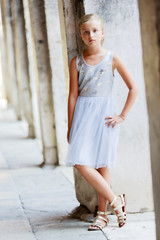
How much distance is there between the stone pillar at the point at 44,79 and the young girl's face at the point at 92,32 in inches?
126

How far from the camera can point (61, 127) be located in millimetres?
6715

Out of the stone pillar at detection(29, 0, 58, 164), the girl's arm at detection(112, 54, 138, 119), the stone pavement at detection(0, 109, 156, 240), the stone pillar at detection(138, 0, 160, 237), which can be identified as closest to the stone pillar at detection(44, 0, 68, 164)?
the stone pillar at detection(29, 0, 58, 164)

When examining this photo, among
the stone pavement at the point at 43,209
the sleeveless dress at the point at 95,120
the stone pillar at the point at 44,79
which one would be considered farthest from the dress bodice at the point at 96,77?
the stone pillar at the point at 44,79

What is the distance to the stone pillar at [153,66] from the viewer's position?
7.32ft

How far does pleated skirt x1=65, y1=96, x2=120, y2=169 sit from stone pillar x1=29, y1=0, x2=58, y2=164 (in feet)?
10.3

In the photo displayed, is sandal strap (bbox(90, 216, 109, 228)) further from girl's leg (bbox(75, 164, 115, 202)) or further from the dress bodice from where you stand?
the dress bodice

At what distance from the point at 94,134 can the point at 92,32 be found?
2.47 ft

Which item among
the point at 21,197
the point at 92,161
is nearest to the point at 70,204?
the point at 21,197

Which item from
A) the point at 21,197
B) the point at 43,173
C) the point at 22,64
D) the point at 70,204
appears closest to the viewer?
the point at 70,204

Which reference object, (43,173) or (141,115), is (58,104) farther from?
(141,115)

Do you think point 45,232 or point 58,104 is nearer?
point 45,232

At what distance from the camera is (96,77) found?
12.2 feet

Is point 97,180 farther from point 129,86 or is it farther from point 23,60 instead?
point 23,60

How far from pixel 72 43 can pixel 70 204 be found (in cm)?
150
